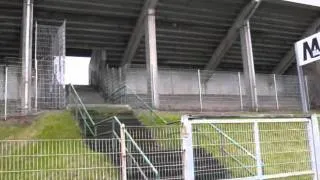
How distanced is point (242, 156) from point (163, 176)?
1.77m

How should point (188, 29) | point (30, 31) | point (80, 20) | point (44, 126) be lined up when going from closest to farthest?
point (44, 126)
point (30, 31)
point (80, 20)
point (188, 29)

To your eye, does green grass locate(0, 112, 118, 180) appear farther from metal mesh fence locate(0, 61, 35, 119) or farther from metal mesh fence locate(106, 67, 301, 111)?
metal mesh fence locate(106, 67, 301, 111)

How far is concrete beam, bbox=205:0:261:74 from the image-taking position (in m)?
21.2

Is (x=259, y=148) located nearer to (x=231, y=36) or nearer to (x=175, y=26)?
(x=175, y=26)

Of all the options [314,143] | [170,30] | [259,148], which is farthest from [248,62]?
[259,148]

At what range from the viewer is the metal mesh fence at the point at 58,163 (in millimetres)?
8367

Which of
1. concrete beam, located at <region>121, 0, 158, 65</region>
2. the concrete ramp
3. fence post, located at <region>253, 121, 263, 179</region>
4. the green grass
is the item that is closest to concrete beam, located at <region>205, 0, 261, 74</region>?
concrete beam, located at <region>121, 0, 158, 65</region>

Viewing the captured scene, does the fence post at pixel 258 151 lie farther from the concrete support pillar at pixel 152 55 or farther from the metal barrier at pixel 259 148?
the concrete support pillar at pixel 152 55

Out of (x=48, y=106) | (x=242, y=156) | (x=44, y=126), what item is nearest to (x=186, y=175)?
(x=242, y=156)

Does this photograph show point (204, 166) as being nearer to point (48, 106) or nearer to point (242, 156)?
point (242, 156)

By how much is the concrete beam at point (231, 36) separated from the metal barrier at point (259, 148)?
13.3 meters

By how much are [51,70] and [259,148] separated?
35.5 ft

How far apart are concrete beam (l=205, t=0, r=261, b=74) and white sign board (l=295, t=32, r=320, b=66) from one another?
34.5ft

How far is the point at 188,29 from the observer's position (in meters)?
22.4
